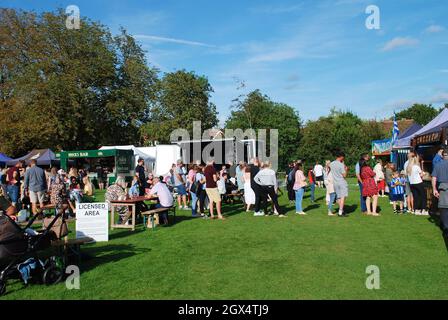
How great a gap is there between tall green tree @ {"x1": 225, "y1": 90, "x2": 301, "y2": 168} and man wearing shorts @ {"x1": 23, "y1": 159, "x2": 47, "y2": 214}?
29.3 meters

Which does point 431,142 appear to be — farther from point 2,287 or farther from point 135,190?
point 2,287

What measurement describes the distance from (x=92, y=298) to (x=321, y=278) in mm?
3131

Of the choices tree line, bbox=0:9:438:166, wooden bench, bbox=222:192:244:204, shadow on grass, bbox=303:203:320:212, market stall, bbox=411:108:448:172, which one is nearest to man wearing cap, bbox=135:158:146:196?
wooden bench, bbox=222:192:244:204

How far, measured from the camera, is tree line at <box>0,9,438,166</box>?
32375 millimetres

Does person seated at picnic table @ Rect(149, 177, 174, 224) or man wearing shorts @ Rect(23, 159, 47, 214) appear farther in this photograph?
man wearing shorts @ Rect(23, 159, 47, 214)

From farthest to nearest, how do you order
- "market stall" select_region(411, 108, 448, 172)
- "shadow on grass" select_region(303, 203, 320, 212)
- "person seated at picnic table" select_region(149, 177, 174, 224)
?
"shadow on grass" select_region(303, 203, 320, 212), "market stall" select_region(411, 108, 448, 172), "person seated at picnic table" select_region(149, 177, 174, 224)

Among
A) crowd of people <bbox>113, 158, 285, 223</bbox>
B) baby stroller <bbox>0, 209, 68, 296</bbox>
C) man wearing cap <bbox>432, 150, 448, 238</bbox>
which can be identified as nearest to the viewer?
baby stroller <bbox>0, 209, 68, 296</bbox>

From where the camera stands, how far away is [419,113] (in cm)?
6650

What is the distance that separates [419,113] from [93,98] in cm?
5354

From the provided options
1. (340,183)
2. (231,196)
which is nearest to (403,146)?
Answer: (340,183)

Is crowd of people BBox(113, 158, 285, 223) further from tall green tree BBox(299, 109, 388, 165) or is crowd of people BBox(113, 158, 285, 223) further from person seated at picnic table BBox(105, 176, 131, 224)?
tall green tree BBox(299, 109, 388, 165)

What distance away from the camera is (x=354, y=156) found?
36.1m

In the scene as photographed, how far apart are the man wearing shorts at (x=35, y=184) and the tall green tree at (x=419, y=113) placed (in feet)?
209
